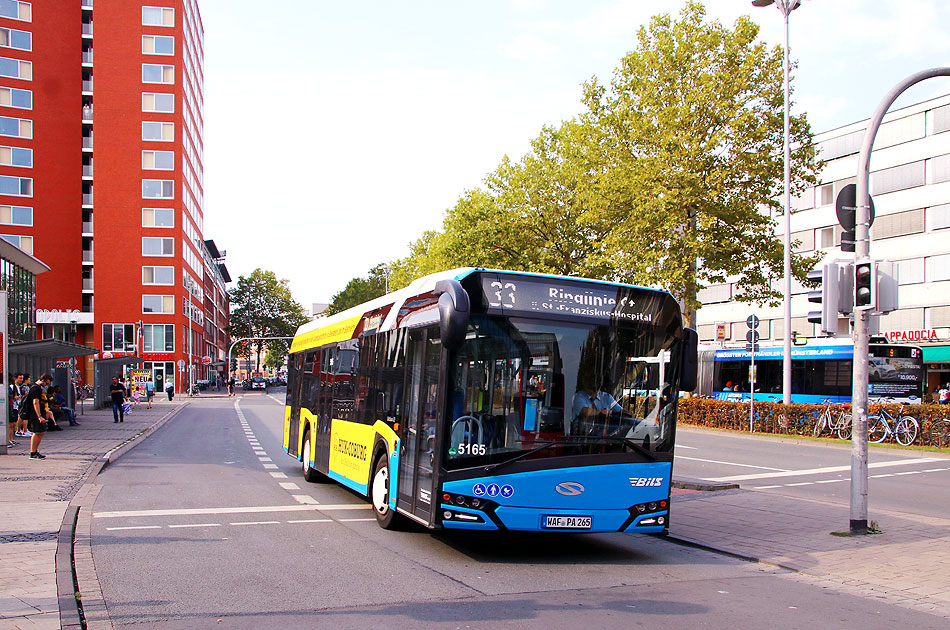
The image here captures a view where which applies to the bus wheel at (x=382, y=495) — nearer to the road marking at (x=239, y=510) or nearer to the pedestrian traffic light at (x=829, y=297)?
the road marking at (x=239, y=510)

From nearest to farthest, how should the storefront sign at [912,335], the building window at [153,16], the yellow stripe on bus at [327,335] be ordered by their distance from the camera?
the yellow stripe on bus at [327,335] → the storefront sign at [912,335] → the building window at [153,16]

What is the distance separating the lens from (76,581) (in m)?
7.28

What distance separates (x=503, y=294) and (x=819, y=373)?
30797 mm

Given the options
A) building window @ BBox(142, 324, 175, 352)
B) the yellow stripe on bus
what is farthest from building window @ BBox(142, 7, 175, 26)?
the yellow stripe on bus

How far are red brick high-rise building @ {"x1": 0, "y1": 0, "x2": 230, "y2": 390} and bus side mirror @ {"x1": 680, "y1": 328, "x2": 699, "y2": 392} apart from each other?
71.5 metres

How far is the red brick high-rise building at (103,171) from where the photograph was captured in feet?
243

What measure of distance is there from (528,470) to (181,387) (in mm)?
74176

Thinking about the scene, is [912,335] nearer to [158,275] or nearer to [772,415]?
[772,415]

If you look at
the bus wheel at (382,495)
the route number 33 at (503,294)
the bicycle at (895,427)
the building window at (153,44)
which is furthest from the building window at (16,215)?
the route number 33 at (503,294)

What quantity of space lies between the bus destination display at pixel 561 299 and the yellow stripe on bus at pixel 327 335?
4080 mm

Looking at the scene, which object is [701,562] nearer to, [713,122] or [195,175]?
[713,122]

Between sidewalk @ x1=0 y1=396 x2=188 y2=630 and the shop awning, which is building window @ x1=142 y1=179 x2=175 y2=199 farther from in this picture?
the shop awning

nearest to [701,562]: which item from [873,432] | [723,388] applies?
[873,432]

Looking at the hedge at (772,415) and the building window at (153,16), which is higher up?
the building window at (153,16)
